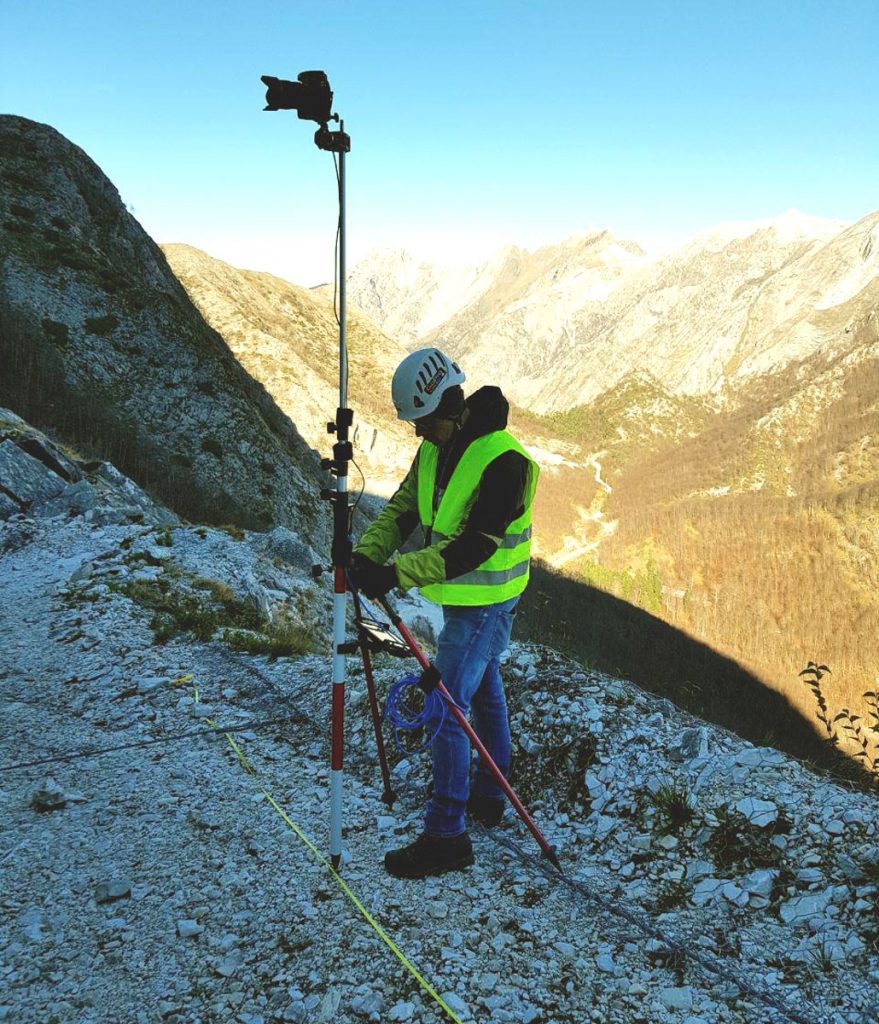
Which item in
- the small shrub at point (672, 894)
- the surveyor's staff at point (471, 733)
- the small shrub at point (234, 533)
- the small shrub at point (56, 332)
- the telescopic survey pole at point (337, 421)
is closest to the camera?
the small shrub at point (672, 894)

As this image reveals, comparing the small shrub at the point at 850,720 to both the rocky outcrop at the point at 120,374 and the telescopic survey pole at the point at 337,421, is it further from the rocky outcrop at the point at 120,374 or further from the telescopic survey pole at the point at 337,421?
the rocky outcrop at the point at 120,374

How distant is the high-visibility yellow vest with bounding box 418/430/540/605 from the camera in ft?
14.3

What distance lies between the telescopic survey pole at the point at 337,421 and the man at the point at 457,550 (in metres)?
0.22

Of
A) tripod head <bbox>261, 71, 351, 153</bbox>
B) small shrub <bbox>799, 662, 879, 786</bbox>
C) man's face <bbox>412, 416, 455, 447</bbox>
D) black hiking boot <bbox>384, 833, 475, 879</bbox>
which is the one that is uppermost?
tripod head <bbox>261, 71, 351, 153</bbox>

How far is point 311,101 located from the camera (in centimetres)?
441

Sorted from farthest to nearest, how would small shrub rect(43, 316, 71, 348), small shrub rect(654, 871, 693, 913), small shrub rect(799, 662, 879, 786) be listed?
small shrub rect(43, 316, 71, 348)
small shrub rect(799, 662, 879, 786)
small shrub rect(654, 871, 693, 913)

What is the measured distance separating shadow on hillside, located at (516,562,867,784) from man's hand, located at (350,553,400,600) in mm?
64923

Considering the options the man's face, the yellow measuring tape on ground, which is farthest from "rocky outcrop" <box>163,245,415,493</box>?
the man's face

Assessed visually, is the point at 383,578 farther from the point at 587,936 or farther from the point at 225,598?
the point at 225,598

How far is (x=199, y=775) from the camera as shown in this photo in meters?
6.36

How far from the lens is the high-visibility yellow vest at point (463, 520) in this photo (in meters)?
4.37

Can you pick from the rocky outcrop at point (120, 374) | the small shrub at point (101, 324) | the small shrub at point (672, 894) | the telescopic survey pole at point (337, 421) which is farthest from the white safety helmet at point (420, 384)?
the small shrub at point (101, 324)

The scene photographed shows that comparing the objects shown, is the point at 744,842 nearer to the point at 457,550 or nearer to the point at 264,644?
the point at 457,550

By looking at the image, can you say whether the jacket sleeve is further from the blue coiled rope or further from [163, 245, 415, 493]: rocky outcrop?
[163, 245, 415, 493]: rocky outcrop
